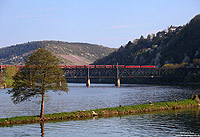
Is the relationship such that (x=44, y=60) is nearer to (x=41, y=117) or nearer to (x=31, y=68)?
(x=31, y=68)

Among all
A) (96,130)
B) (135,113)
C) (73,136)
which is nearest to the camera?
(73,136)

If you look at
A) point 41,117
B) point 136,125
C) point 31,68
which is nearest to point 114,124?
point 136,125

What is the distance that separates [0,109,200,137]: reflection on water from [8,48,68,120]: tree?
7.20 metres

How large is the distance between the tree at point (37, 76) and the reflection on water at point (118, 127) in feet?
23.6

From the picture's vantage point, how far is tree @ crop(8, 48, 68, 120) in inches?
2630

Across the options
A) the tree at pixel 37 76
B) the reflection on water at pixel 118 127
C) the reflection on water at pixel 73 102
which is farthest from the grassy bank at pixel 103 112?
the reflection on water at pixel 118 127

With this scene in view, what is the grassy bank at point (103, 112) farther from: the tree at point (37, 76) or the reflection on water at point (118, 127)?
the reflection on water at point (118, 127)

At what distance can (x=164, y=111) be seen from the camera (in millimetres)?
81000

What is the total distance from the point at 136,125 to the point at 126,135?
9.18 metres

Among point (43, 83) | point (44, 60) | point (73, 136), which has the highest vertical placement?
point (44, 60)

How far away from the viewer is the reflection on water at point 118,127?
54.6 metres

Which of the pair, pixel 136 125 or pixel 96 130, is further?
pixel 136 125

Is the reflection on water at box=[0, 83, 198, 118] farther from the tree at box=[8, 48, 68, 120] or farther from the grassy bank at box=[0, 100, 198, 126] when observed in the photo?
the grassy bank at box=[0, 100, 198, 126]

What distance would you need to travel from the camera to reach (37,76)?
6675cm
